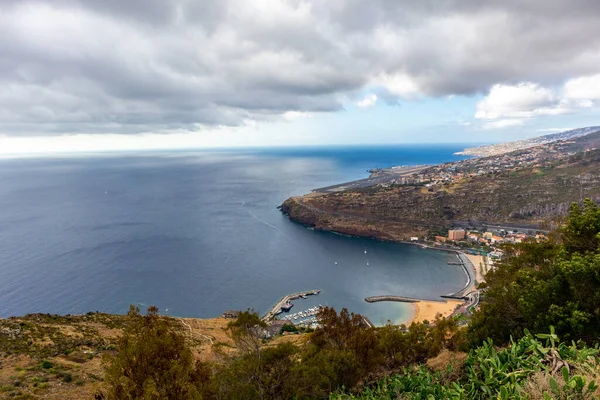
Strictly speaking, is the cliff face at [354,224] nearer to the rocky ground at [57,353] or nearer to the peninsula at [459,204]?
the peninsula at [459,204]

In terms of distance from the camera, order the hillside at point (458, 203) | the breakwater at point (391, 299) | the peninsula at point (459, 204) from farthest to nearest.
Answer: the hillside at point (458, 203)
the peninsula at point (459, 204)
the breakwater at point (391, 299)

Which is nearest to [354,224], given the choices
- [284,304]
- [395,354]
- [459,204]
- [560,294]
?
[459,204]

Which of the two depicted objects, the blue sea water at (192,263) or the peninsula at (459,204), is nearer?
the blue sea water at (192,263)

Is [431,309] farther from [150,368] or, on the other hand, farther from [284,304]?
[150,368]

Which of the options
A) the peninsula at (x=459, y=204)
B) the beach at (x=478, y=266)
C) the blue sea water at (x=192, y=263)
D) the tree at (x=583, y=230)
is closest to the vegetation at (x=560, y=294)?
the tree at (x=583, y=230)

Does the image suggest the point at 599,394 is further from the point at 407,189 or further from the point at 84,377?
the point at 407,189

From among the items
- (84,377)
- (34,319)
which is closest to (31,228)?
(34,319)

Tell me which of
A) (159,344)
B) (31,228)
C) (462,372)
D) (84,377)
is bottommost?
(31,228)
